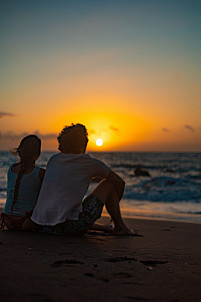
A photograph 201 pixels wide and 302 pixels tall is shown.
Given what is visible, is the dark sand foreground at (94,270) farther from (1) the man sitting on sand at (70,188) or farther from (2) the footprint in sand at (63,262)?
(1) the man sitting on sand at (70,188)

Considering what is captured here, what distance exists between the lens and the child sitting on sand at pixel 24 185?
3771 millimetres

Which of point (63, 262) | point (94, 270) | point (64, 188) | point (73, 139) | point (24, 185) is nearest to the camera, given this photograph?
point (94, 270)

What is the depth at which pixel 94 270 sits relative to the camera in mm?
2309

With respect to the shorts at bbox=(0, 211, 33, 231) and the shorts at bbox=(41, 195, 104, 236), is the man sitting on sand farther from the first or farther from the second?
the shorts at bbox=(0, 211, 33, 231)

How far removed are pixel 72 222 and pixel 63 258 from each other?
1010 mm

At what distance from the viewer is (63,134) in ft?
12.2

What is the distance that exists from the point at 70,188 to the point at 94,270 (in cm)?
130

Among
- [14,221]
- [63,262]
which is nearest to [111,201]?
[14,221]

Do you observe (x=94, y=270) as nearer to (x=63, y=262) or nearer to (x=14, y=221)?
(x=63, y=262)

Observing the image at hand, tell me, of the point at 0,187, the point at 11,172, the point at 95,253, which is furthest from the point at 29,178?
the point at 0,187

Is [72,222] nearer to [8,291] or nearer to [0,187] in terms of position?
[8,291]

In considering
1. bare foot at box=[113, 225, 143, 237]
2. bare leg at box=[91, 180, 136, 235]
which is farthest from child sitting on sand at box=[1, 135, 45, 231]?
bare foot at box=[113, 225, 143, 237]

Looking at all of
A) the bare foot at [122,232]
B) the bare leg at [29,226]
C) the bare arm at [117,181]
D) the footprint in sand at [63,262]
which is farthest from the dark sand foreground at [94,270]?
the bare arm at [117,181]

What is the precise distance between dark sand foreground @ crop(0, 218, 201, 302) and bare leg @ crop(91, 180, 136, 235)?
1.36 ft
